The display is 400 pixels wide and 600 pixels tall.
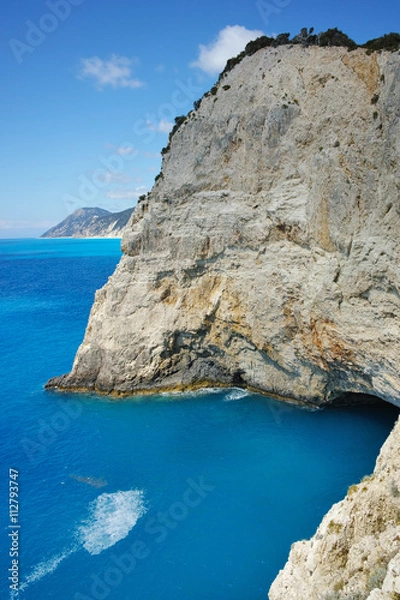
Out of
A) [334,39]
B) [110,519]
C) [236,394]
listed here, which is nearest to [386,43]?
[334,39]

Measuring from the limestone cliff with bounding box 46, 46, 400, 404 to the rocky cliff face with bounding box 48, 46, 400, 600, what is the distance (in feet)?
0.28

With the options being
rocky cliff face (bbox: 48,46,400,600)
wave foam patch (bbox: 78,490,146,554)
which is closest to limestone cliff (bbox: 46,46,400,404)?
rocky cliff face (bbox: 48,46,400,600)

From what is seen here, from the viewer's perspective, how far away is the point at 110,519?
20.8 m

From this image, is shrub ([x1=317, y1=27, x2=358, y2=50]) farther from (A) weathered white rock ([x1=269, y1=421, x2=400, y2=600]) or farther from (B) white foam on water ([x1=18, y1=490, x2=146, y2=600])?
(B) white foam on water ([x1=18, y1=490, x2=146, y2=600])

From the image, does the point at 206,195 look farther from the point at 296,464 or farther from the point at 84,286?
the point at 84,286

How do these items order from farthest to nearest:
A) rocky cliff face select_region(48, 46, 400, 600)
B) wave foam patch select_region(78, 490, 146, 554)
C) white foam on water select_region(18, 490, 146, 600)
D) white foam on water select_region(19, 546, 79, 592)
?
rocky cliff face select_region(48, 46, 400, 600) < wave foam patch select_region(78, 490, 146, 554) < white foam on water select_region(18, 490, 146, 600) < white foam on water select_region(19, 546, 79, 592)

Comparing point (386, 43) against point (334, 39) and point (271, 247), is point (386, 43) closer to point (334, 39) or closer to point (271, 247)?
point (334, 39)

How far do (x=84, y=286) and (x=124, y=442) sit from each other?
190ft

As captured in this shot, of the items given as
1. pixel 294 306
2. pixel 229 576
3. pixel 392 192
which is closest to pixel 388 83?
pixel 392 192

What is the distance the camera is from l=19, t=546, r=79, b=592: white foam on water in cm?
1750

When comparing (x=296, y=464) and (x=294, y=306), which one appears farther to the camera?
(x=294, y=306)

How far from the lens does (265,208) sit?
29.2 metres

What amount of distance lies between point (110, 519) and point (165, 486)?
316cm

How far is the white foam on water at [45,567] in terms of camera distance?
17.5m
